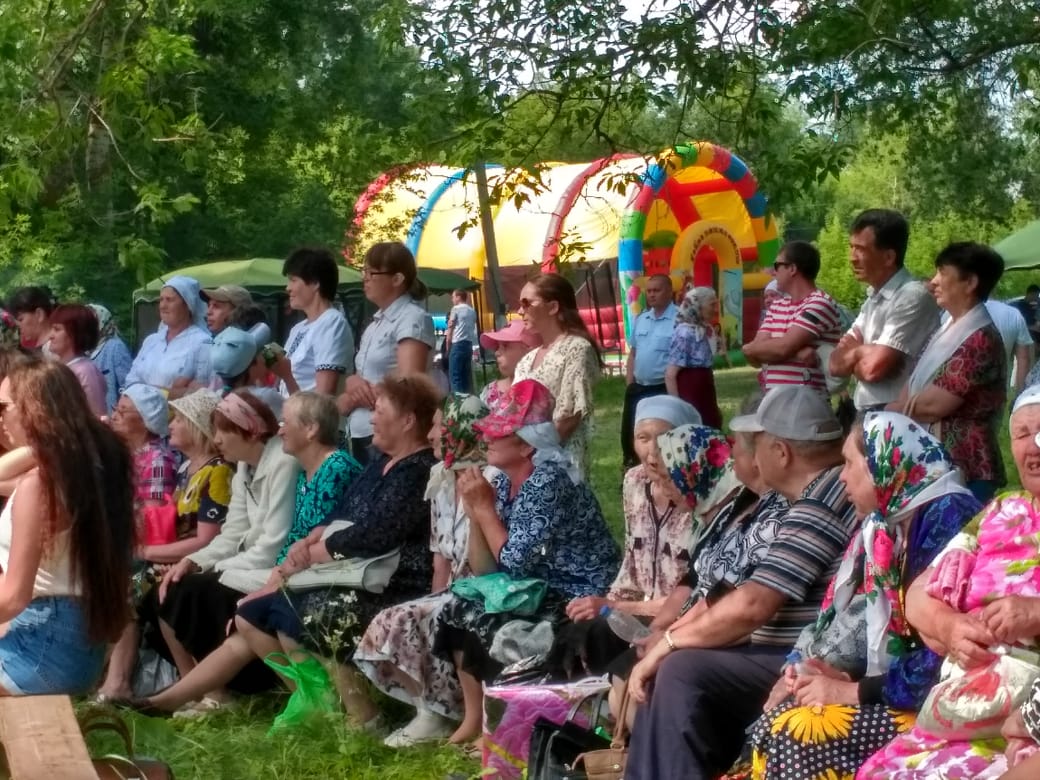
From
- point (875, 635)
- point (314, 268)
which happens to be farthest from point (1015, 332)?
point (875, 635)

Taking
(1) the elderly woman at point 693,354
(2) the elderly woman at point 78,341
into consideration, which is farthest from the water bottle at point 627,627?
(1) the elderly woman at point 693,354

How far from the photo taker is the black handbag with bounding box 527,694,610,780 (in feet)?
15.1

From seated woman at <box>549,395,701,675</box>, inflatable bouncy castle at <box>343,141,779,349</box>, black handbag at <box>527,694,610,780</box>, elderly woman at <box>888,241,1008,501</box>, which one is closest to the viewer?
black handbag at <box>527,694,610,780</box>

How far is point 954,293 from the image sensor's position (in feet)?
19.3

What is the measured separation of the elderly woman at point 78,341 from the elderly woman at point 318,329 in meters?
1.68

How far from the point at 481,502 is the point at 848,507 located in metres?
1.69

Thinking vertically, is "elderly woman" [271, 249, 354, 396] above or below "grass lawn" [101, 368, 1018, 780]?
above

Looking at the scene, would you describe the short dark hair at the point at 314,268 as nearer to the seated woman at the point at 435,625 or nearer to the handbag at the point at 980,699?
the seated woman at the point at 435,625

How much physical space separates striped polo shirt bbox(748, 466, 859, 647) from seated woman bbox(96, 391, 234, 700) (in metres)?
3.35

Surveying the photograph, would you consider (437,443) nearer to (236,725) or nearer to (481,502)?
(481,502)

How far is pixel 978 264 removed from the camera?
5.88 meters

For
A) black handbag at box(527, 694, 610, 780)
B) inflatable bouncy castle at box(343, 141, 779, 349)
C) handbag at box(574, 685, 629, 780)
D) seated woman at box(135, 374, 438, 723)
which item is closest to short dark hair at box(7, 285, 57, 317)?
seated woman at box(135, 374, 438, 723)

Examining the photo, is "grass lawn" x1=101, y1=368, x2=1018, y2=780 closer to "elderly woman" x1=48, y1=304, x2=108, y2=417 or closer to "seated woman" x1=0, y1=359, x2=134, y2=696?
"seated woman" x1=0, y1=359, x2=134, y2=696

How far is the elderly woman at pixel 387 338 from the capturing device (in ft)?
23.5
